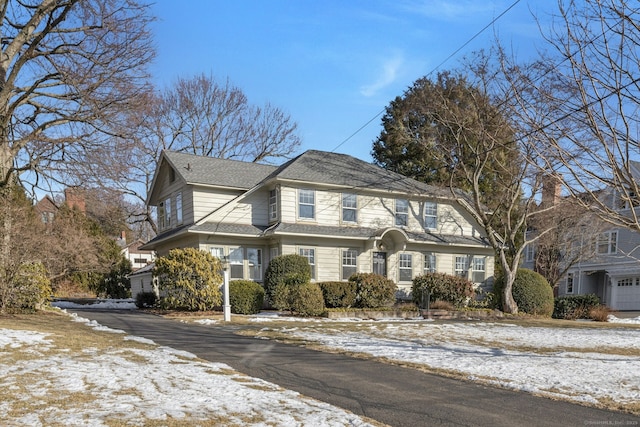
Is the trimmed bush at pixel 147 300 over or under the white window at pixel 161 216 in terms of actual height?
under

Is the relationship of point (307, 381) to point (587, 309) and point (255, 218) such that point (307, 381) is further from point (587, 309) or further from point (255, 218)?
point (587, 309)

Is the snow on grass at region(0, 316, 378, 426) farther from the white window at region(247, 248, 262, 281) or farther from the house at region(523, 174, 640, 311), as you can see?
the house at region(523, 174, 640, 311)

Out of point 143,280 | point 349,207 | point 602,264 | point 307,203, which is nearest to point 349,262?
point 349,207

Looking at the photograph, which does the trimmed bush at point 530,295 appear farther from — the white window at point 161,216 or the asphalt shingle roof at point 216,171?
the white window at point 161,216

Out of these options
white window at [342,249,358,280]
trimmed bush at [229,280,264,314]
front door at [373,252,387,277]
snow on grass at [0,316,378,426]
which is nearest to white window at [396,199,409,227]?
front door at [373,252,387,277]

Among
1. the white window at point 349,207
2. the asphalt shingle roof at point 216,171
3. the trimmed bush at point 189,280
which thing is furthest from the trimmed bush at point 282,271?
the asphalt shingle roof at point 216,171

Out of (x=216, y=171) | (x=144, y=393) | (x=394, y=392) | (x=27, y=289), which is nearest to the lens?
(x=144, y=393)

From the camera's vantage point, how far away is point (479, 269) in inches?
1093

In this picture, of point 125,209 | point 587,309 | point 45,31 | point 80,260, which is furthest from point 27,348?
point 125,209

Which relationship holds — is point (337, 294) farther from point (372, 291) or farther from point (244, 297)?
point (244, 297)

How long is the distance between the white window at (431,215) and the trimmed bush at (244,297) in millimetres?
→ 10984

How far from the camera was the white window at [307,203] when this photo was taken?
75.3 ft

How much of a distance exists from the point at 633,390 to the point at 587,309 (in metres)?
19.7

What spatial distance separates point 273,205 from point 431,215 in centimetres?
896
